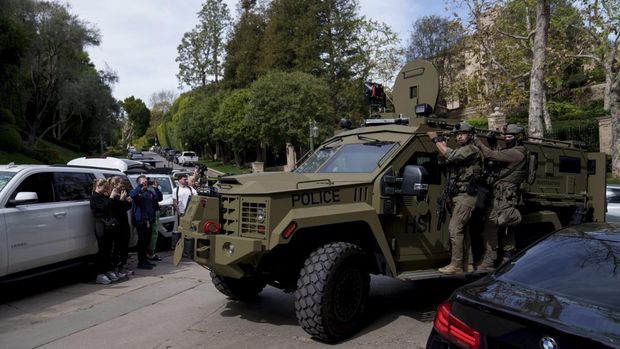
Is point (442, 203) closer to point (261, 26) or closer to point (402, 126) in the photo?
point (402, 126)

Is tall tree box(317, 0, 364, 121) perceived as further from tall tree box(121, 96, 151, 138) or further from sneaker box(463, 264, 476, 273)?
tall tree box(121, 96, 151, 138)

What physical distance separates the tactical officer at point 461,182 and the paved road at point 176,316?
77 cm

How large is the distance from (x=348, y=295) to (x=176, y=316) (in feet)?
7.28

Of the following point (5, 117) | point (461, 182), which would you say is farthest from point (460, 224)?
point (5, 117)

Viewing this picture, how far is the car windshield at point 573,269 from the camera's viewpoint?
3.01m

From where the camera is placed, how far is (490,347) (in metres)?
2.71

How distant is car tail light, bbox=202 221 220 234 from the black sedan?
8.76ft

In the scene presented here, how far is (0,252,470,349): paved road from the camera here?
513cm

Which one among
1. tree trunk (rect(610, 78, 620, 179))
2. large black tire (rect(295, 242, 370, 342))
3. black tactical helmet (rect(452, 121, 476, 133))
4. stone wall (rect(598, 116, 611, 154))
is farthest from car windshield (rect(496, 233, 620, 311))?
stone wall (rect(598, 116, 611, 154))

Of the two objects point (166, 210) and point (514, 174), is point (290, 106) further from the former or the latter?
point (514, 174)

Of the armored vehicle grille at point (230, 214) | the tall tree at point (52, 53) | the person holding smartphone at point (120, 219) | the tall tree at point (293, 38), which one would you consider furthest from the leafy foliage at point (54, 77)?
the armored vehicle grille at point (230, 214)

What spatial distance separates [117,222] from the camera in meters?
7.66

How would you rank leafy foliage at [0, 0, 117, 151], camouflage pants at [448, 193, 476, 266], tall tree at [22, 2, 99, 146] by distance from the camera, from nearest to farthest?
1. camouflage pants at [448, 193, 476, 266]
2. leafy foliage at [0, 0, 117, 151]
3. tall tree at [22, 2, 99, 146]

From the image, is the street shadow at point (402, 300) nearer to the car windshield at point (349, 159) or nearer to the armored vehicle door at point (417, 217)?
the armored vehicle door at point (417, 217)
